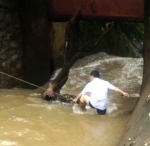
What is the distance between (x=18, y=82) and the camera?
938 cm

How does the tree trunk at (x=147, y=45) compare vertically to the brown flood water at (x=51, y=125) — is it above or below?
above

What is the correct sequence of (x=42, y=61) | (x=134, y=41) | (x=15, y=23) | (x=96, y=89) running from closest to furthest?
(x=96, y=89) → (x=15, y=23) → (x=42, y=61) → (x=134, y=41)

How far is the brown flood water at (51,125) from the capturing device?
5.81 metres

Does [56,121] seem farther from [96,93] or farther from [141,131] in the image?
[141,131]

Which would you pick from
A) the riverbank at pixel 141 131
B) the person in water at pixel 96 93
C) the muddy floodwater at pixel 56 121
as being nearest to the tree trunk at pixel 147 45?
the person in water at pixel 96 93

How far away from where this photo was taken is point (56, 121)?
6738 millimetres

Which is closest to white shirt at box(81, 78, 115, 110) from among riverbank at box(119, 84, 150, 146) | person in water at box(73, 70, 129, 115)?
person in water at box(73, 70, 129, 115)

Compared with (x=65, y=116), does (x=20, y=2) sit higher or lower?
higher

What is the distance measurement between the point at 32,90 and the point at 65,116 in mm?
2436

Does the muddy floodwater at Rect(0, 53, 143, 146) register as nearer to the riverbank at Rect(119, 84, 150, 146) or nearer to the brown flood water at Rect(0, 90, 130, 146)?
the brown flood water at Rect(0, 90, 130, 146)

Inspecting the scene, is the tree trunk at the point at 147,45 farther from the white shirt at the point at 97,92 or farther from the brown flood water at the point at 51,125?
the brown flood water at the point at 51,125

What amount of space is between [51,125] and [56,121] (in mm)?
250

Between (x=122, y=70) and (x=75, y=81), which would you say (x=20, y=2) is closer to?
(x=75, y=81)

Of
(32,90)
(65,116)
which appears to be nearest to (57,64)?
(32,90)
